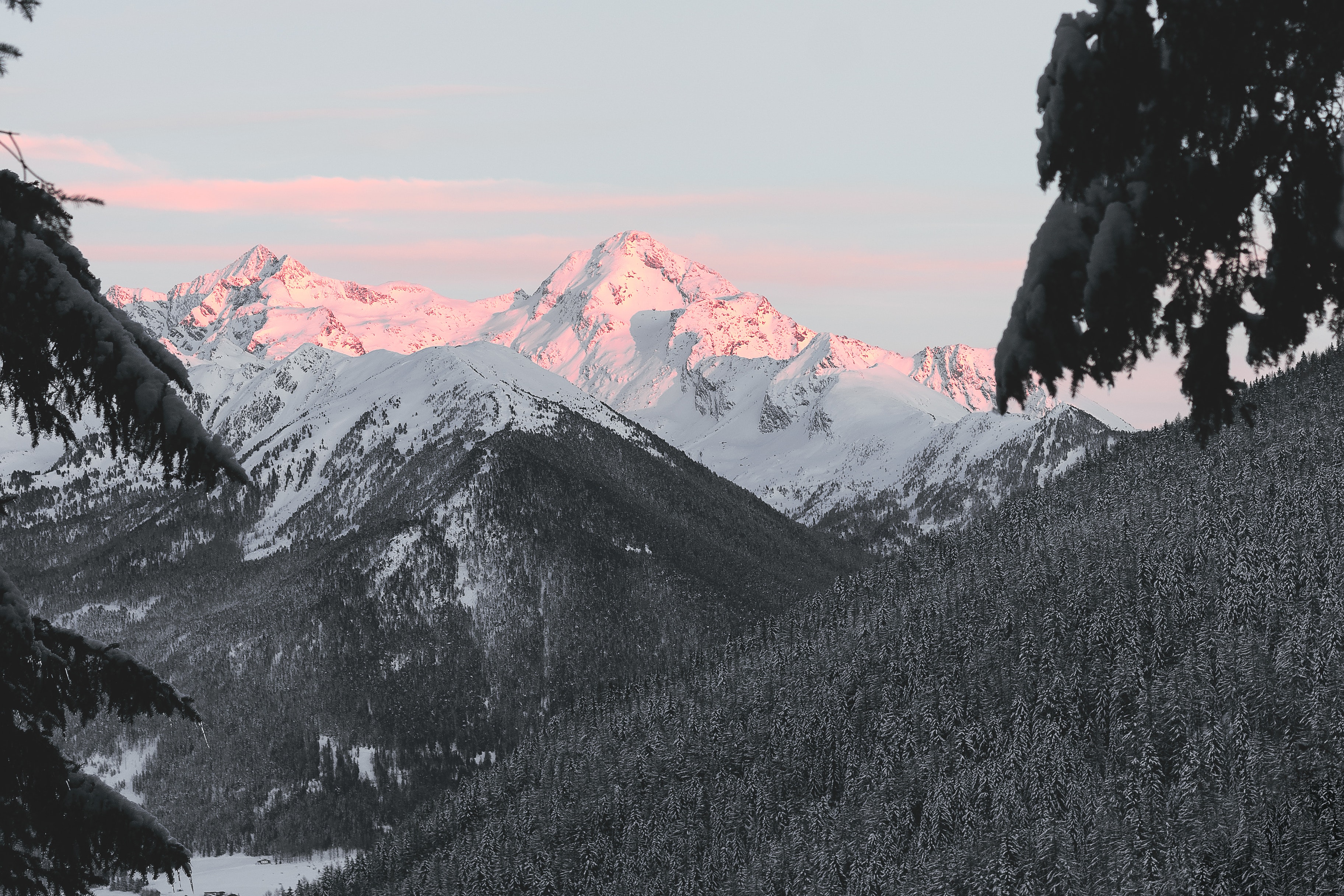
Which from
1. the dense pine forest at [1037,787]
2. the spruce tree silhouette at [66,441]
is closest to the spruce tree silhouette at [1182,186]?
the spruce tree silhouette at [66,441]

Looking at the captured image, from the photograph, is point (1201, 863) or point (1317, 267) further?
point (1201, 863)

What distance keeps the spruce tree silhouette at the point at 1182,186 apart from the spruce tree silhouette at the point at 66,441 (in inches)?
272

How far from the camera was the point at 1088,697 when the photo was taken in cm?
18462

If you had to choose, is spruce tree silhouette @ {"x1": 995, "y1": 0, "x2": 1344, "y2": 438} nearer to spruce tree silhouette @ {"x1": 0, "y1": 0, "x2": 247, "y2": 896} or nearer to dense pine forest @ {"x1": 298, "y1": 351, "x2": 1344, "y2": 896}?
spruce tree silhouette @ {"x1": 0, "y1": 0, "x2": 247, "y2": 896}

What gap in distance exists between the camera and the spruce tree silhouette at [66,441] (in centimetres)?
1071

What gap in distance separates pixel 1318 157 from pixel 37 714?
1269cm

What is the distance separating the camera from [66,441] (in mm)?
13094

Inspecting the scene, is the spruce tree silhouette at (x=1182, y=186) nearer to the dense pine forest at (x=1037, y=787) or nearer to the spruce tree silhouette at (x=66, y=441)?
the spruce tree silhouette at (x=66, y=441)

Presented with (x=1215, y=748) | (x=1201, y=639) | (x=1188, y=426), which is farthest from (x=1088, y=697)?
(x=1188, y=426)

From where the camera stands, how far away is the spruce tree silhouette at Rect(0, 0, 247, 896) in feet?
35.1

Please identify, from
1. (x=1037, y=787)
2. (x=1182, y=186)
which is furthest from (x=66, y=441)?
(x=1037, y=787)

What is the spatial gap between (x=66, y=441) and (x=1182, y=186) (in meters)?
11.0

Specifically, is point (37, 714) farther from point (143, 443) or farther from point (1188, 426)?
point (1188, 426)

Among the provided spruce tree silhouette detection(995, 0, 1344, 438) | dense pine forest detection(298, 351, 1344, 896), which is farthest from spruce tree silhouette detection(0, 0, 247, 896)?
dense pine forest detection(298, 351, 1344, 896)
